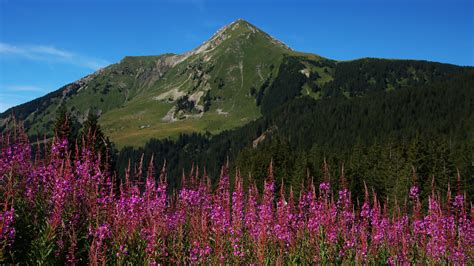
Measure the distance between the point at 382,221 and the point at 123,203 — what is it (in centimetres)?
618

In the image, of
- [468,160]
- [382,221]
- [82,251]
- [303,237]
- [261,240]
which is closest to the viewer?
[261,240]

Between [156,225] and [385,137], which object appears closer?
[156,225]

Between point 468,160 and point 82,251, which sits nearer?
point 82,251

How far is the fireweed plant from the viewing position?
6113mm

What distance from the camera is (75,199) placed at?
6582 millimetres

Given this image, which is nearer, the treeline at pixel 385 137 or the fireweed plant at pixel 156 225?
the fireweed plant at pixel 156 225

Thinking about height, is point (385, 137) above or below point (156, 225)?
below

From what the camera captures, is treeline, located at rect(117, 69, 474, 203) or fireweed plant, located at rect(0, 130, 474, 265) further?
treeline, located at rect(117, 69, 474, 203)

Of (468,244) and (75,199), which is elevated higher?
(75,199)

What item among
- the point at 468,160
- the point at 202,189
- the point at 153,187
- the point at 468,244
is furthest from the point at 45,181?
the point at 468,160

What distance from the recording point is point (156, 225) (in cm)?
592

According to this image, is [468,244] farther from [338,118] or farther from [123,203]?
[338,118]

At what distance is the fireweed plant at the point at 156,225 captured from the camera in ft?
20.1

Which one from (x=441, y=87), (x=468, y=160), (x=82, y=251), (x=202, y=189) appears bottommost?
(x=468, y=160)
